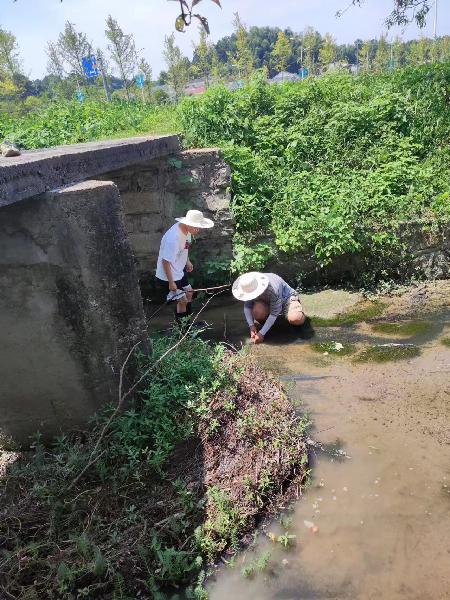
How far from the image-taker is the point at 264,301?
551cm

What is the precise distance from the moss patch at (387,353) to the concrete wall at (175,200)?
2.76 metres

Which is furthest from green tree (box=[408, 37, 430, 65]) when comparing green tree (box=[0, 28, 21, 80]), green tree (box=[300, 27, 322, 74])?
green tree (box=[0, 28, 21, 80])

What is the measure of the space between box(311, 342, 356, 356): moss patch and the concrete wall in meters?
2.27

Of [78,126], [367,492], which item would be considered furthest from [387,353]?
[78,126]

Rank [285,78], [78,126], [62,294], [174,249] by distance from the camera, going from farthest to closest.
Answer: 1. [285,78]
2. [78,126]
3. [174,249]
4. [62,294]

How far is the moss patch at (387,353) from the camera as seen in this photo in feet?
15.9

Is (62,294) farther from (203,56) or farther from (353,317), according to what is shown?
(203,56)

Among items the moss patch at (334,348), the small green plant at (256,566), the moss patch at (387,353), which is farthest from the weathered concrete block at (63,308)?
the moss patch at (387,353)

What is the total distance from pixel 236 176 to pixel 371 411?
4299 millimetres

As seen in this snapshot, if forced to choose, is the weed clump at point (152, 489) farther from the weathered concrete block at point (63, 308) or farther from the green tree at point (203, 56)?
the green tree at point (203, 56)

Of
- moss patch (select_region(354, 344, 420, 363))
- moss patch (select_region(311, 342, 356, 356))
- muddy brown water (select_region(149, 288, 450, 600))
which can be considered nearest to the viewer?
muddy brown water (select_region(149, 288, 450, 600))

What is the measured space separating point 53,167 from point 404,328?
4.32 meters

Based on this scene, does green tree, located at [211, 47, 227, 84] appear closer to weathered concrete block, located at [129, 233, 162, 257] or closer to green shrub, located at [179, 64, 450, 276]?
green shrub, located at [179, 64, 450, 276]

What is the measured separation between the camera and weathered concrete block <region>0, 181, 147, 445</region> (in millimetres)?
2936
